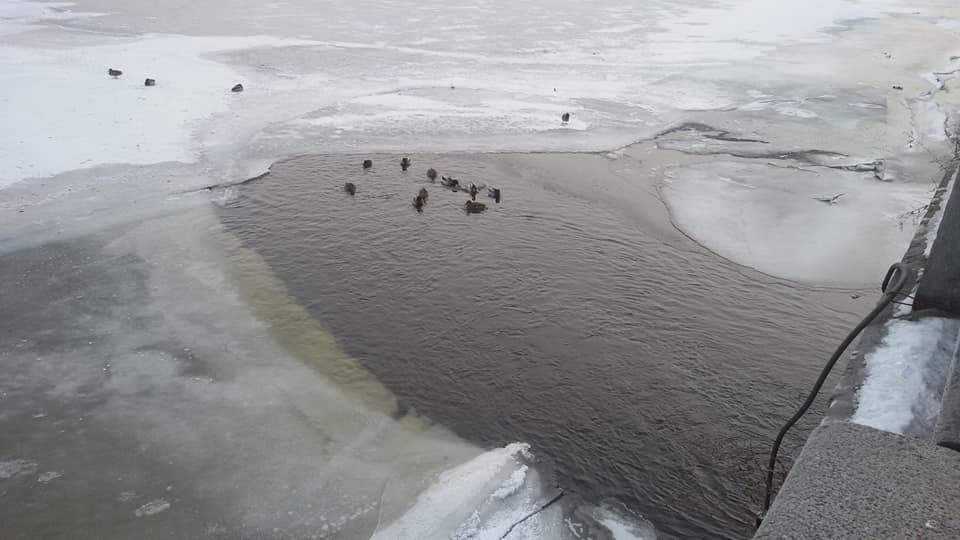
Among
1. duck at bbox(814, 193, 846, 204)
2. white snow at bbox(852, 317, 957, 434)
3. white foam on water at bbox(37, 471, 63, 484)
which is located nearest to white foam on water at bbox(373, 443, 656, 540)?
white snow at bbox(852, 317, 957, 434)

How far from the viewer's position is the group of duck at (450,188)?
911 cm

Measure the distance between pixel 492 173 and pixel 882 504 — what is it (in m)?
8.34

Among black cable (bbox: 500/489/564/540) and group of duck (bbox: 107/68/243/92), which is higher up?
group of duck (bbox: 107/68/243/92)

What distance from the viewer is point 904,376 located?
3.46m

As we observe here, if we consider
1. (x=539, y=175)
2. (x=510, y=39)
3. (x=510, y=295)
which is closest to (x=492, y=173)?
(x=539, y=175)

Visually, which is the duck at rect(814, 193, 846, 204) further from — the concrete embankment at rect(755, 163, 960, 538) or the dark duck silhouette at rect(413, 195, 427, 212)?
the concrete embankment at rect(755, 163, 960, 538)

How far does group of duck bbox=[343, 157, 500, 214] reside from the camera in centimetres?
911

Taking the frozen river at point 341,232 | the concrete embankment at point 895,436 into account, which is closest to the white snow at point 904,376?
the concrete embankment at point 895,436

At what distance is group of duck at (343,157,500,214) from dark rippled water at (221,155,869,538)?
128mm

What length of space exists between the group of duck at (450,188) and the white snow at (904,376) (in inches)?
231

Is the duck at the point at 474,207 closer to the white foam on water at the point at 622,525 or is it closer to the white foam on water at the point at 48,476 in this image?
the white foam on water at the point at 622,525

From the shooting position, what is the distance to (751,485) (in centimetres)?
470

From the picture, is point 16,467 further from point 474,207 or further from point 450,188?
point 450,188

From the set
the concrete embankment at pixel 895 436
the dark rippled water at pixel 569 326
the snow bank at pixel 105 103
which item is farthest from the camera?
the snow bank at pixel 105 103
